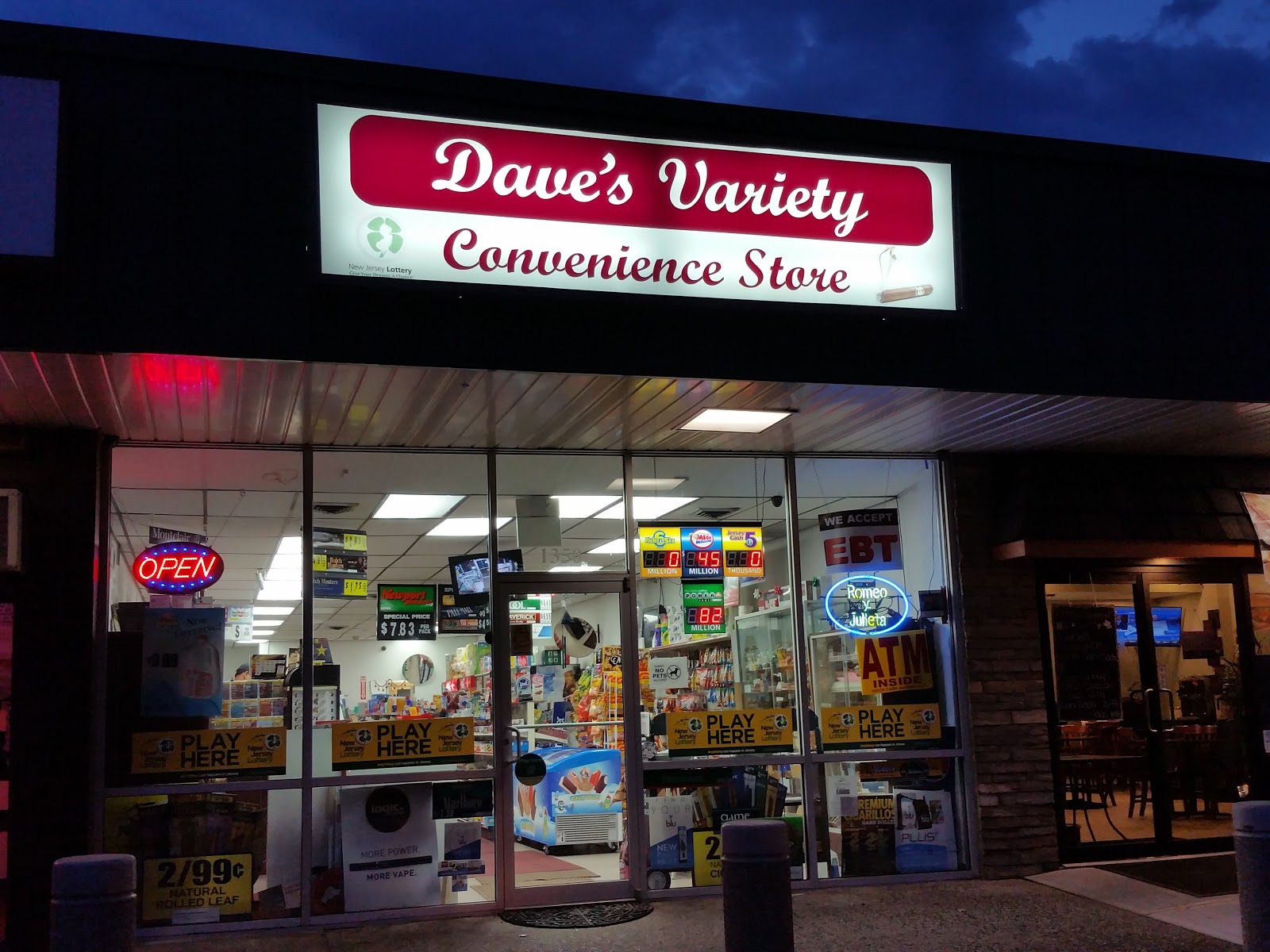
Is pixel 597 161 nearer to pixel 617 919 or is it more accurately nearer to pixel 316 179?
pixel 316 179

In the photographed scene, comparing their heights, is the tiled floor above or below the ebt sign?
below

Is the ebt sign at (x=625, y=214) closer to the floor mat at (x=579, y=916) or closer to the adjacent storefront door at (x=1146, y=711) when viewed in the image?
the adjacent storefront door at (x=1146, y=711)

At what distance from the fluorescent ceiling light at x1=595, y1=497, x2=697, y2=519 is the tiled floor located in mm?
3713

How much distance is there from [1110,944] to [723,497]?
3.82 m

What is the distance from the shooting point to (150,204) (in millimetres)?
5859

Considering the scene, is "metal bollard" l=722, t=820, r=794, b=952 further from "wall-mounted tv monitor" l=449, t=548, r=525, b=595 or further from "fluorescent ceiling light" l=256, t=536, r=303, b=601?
"fluorescent ceiling light" l=256, t=536, r=303, b=601

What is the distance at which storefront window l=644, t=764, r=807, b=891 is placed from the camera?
7816 millimetres

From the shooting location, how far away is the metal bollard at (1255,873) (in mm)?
5367

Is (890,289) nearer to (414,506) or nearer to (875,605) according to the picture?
→ (875,605)

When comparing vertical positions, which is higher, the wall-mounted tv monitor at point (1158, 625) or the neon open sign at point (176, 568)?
the neon open sign at point (176, 568)

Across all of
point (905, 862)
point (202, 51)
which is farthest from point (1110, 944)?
point (202, 51)

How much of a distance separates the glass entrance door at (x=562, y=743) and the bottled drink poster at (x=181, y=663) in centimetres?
183

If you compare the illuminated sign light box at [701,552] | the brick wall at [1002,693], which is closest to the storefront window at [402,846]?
the illuminated sign light box at [701,552]

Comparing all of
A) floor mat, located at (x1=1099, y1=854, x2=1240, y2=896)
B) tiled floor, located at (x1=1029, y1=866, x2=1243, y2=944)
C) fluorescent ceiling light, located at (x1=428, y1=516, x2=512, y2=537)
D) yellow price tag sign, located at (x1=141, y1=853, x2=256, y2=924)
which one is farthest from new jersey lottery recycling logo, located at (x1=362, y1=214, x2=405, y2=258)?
floor mat, located at (x1=1099, y1=854, x2=1240, y2=896)
